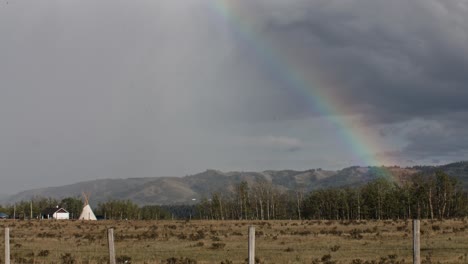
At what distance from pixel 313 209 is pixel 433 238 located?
446ft

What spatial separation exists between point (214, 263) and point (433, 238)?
22371 mm

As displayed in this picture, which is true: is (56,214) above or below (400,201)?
below

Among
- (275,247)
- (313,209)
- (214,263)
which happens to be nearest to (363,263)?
(214,263)

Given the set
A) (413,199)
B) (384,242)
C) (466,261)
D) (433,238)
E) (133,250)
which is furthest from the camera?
(413,199)

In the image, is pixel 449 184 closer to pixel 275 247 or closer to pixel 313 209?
pixel 313 209

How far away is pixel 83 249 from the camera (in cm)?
3888

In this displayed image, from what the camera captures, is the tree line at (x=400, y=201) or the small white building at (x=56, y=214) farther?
the small white building at (x=56, y=214)

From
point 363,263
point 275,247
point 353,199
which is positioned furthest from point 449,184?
point 363,263

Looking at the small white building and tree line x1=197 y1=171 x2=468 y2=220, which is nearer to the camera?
tree line x1=197 y1=171 x2=468 y2=220

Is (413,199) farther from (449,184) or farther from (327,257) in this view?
(327,257)

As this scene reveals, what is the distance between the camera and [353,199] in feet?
544

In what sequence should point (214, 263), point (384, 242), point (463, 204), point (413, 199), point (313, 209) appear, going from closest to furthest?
point (214, 263) < point (384, 242) < point (413, 199) < point (463, 204) < point (313, 209)

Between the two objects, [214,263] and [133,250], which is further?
[133,250]

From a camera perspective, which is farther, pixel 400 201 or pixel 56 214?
pixel 56 214
